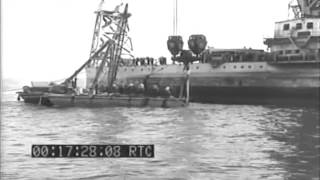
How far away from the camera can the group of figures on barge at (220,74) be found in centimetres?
6253

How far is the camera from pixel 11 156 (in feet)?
68.4

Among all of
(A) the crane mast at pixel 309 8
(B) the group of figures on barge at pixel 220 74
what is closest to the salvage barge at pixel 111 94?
(B) the group of figures on barge at pixel 220 74

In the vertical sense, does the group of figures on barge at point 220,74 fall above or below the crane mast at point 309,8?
below

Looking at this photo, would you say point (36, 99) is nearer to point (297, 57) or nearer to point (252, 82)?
point (252, 82)

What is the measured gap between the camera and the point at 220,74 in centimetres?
7050

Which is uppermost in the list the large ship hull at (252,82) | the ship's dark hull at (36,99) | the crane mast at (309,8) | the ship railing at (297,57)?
the crane mast at (309,8)

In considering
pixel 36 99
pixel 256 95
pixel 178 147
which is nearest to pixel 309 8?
pixel 256 95

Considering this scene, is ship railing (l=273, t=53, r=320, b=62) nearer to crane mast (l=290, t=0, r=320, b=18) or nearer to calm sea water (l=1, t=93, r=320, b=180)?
crane mast (l=290, t=0, r=320, b=18)

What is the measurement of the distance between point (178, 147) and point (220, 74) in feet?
154

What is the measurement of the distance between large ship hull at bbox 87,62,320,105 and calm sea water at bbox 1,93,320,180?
23.6 metres

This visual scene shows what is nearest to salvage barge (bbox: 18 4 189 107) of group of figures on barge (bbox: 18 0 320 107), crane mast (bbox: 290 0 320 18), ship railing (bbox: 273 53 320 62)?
group of figures on barge (bbox: 18 0 320 107)

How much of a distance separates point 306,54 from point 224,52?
46.7 ft

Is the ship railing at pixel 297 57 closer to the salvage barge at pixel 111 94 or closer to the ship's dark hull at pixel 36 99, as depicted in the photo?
the salvage barge at pixel 111 94

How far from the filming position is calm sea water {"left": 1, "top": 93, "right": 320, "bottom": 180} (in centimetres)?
1784
